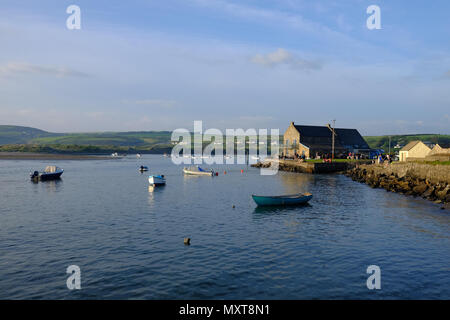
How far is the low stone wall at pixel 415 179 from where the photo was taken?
140ft

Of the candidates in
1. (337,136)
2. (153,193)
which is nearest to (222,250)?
(153,193)

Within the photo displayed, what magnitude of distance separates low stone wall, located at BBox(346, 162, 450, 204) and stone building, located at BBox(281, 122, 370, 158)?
3423cm

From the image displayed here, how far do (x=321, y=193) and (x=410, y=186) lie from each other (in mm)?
13112

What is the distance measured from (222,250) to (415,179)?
43.2m

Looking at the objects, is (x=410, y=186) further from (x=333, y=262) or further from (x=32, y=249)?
(x=32, y=249)

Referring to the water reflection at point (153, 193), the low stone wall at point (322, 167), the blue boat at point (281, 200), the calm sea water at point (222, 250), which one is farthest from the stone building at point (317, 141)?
the blue boat at point (281, 200)

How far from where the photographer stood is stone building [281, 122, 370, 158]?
103 meters

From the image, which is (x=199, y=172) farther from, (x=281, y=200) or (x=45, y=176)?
(x=281, y=200)

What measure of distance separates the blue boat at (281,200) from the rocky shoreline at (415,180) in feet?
49.9

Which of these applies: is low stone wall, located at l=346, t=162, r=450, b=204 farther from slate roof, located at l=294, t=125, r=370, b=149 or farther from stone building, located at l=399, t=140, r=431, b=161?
slate roof, located at l=294, t=125, r=370, b=149

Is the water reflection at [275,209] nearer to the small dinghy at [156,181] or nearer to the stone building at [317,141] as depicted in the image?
the small dinghy at [156,181]

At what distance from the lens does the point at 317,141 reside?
105m
